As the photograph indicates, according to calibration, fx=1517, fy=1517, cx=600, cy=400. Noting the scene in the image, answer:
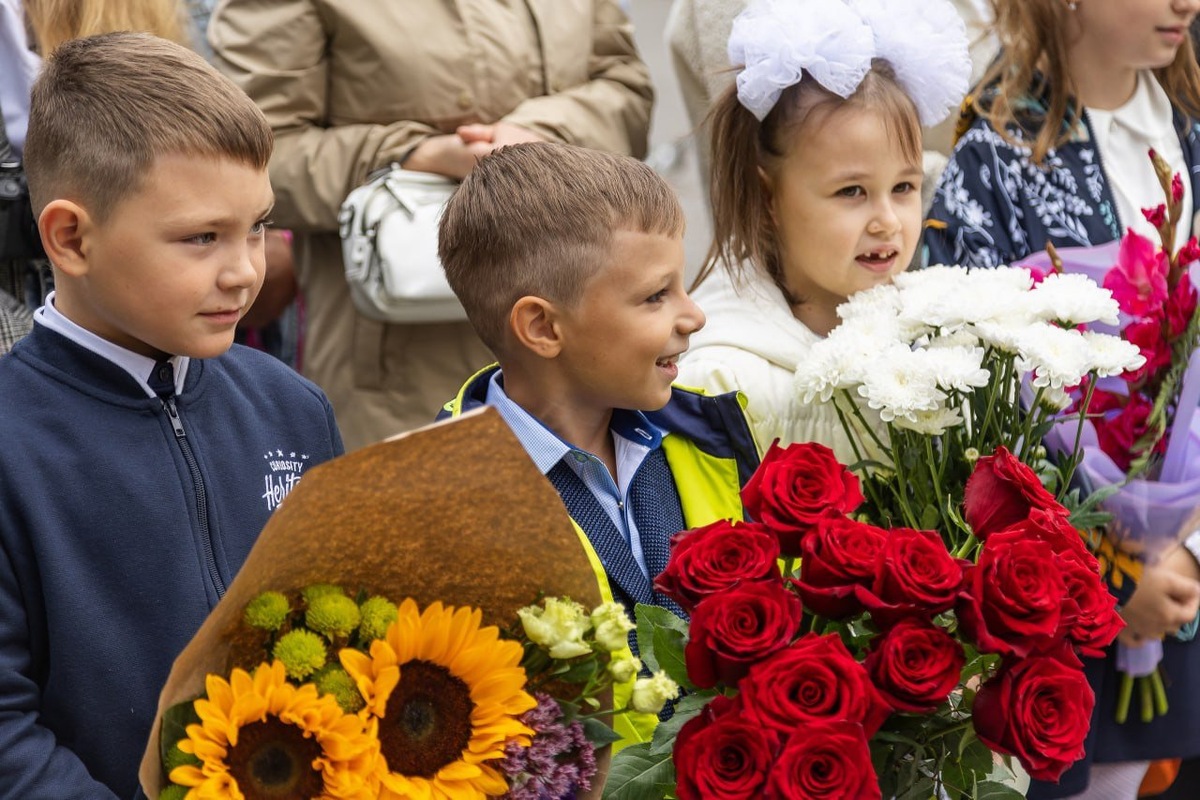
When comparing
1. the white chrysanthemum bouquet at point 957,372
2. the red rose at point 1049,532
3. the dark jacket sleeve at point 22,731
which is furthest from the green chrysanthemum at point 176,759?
the white chrysanthemum bouquet at point 957,372

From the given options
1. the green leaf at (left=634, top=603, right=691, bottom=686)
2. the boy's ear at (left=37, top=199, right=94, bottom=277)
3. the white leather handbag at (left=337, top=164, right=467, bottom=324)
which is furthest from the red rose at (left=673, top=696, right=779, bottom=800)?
the white leather handbag at (left=337, top=164, right=467, bottom=324)

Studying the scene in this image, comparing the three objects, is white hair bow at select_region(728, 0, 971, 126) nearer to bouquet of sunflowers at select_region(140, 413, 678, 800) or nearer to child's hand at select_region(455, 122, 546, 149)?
child's hand at select_region(455, 122, 546, 149)

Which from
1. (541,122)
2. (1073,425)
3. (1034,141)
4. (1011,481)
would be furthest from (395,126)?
(1011,481)

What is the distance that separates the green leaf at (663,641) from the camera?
1.65 metres

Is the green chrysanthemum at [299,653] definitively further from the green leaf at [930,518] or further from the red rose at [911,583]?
the green leaf at [930,518]

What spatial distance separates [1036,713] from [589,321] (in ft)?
2.97

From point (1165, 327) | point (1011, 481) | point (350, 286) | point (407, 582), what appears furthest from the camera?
point (350, 286)

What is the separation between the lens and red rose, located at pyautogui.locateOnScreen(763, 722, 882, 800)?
1.44 metres

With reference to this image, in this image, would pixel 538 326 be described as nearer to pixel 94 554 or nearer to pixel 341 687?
pixel 94 554

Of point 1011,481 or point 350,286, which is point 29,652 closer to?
point 1011,481

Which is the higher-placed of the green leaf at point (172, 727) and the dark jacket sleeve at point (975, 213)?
the green leaf at point (172, 727)

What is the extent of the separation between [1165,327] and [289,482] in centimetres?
139

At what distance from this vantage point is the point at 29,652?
183 cm

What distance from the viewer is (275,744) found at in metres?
1.41
